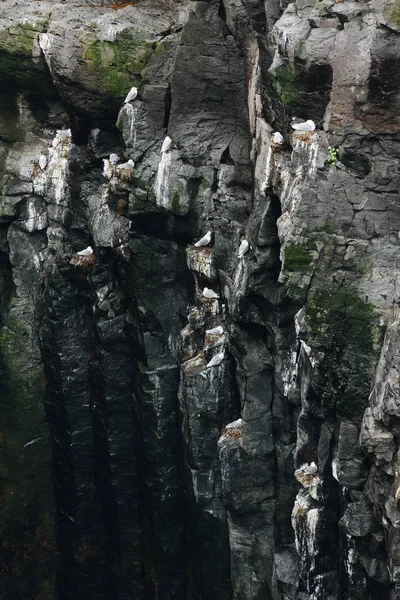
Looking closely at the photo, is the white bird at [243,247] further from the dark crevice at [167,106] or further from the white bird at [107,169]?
the white bird at [107,169]

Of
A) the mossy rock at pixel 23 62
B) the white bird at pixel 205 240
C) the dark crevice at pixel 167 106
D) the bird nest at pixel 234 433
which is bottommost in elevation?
the bird nest at pixel 234 433

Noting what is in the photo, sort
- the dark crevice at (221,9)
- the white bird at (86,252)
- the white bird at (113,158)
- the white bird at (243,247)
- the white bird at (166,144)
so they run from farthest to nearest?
the white bird at (86,252) → the white bird at (113,158) → the white bird at (166,144) → the dark crevice at (221,9) → the white bird at (243,247)

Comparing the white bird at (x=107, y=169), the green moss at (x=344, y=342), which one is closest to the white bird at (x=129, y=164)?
the white bird at (x=107, y=169)

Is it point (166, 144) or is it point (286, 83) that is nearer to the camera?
point (286, 83)

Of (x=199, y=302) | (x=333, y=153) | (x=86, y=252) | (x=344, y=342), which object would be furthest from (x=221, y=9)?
(x=344, y=342)

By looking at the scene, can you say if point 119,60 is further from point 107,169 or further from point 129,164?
point 107,169

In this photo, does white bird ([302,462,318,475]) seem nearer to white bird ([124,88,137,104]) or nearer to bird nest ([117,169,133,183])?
bird nest ([117,169,133,183])
